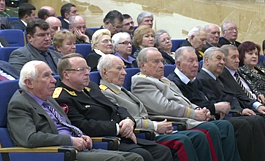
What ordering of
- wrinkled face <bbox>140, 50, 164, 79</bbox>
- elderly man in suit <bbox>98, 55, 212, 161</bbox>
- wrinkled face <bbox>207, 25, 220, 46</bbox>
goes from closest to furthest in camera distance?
elderly man in suit <bbox>98, 55, 212, 161</bbox>, wrinkled face <bbox>140, 50, 164, 79</bbox>, wrinkled face <bbox>207, 25, 220, 46</bbox>

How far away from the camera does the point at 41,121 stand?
3555mm

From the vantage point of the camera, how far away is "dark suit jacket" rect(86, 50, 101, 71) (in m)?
5.21

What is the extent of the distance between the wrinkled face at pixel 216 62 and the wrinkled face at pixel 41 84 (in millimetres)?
2072

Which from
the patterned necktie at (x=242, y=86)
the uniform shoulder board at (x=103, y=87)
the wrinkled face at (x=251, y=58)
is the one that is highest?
the uniform shoulder board at (x=103, y=87)

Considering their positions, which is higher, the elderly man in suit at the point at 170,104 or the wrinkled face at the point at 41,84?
the wrinkled face at the point at 41,84

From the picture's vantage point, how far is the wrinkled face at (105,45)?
5502 mm

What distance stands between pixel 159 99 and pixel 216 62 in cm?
96

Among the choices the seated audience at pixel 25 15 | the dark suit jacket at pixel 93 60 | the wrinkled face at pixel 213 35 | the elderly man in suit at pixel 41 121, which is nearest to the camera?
the elderly man in suit at pixel 41 121

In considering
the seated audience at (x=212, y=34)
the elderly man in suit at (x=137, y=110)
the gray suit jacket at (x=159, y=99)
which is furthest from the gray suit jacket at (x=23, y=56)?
the seated audience at (x=212, y=34)

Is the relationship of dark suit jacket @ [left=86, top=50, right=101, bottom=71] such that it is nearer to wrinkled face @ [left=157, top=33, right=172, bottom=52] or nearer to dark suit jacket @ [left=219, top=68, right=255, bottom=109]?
wrinkled face @ [left=157, top=33, right=172, bottom=52]

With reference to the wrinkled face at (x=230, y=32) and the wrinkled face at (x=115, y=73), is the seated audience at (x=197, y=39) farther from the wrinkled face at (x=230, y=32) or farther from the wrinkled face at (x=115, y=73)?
the wrinkled face at (x=115, y=73)

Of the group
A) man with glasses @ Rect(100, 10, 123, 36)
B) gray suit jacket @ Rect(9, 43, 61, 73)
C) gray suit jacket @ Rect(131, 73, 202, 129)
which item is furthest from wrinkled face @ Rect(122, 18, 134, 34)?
gray suit jacket @ Rect(131, 73, 202, 129)

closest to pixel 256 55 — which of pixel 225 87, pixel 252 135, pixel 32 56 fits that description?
pixel 225 87

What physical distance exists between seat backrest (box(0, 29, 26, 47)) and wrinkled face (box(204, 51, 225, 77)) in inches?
75.0
